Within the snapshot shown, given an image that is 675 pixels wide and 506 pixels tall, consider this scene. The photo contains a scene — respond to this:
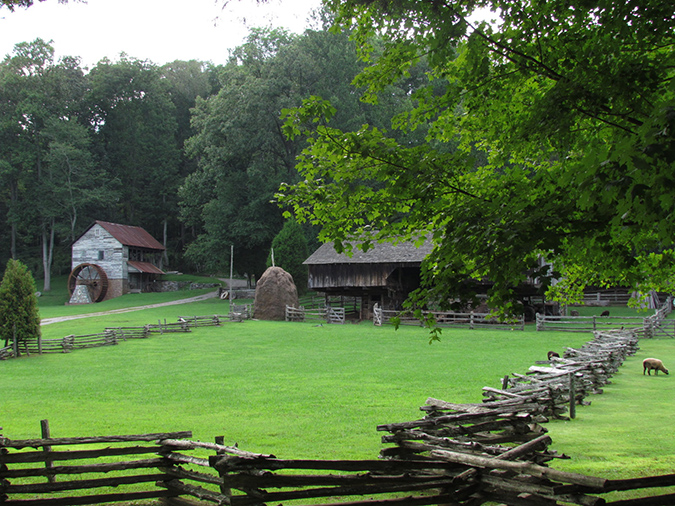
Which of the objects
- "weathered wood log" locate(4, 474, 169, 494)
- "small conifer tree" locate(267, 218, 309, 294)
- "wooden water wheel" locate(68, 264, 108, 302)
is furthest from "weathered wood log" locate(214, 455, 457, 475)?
"wooden water wheel" locate(68, 264, 108, 302)

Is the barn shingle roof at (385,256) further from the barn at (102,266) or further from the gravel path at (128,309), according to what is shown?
the barn at (102,266)

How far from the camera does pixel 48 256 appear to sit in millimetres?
67875

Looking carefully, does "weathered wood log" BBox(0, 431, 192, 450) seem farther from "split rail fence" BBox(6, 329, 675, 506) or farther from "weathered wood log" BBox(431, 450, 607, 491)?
"weathered wood log" BBox(431, 450, 607, 491)

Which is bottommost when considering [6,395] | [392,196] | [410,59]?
[6,395]

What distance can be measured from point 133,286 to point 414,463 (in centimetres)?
5841

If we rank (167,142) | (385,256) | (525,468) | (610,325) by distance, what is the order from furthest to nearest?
1. (167,142)
2. (385,256)
3. (610,325)
4. (525,468)

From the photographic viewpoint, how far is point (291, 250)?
4775 centimetres

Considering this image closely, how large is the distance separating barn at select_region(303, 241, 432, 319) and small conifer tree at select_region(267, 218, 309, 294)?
7.95 m

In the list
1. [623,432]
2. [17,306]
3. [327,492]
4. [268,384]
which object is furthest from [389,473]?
[17,306]

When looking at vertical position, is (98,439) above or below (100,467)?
above

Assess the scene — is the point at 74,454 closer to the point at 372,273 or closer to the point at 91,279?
the point at 372,273

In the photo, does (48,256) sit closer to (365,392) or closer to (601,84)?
Answer: (365,392)

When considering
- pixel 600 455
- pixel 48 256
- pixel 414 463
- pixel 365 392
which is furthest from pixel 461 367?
pixel 48 256

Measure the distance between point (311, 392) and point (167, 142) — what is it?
6407 centimetres
